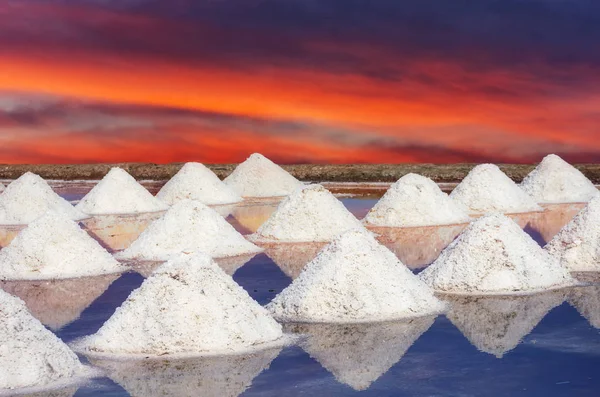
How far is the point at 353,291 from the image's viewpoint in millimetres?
10664

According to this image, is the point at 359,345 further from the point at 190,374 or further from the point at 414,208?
the point at 414,208

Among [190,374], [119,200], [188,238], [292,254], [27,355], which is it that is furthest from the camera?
[119,200]

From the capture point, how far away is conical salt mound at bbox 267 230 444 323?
10.5 metres

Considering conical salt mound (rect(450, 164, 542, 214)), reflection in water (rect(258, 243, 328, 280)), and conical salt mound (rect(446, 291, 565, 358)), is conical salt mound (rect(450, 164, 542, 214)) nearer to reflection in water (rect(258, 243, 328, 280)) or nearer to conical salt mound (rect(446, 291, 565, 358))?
reflection in water (rect(258, 243, 328, 280))

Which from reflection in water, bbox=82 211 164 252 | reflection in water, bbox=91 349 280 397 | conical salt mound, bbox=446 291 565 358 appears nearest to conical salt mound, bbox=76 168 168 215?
reflection in water, bbox=82 211 164 252

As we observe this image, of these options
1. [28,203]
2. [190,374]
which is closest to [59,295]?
[190,374]

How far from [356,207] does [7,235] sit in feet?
29.6

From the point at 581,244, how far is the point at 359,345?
5.58 metres

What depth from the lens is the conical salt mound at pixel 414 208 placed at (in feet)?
66.9

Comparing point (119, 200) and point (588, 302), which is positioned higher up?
point (119, 200)

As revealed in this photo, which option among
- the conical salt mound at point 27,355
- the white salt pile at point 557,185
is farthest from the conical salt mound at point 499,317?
the white salt pile at point 557,185

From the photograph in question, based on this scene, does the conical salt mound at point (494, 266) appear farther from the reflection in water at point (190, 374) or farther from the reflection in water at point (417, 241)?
the reflection in water at point (190, 374)

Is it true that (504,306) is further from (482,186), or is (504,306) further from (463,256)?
(482,186)

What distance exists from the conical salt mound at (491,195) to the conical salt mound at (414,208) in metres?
2.12
